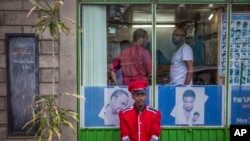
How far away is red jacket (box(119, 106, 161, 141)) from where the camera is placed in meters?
5.97

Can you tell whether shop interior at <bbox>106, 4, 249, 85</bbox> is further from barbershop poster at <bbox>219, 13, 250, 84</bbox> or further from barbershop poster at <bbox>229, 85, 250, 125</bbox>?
barbershop poster at <bbox>229, 85, 250, 125</bbox>

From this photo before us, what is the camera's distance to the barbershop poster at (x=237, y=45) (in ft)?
22.6

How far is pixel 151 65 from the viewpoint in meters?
6.79

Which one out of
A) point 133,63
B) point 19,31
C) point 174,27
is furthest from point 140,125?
point 19,31

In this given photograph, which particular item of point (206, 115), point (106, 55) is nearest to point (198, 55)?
point (206, 115)

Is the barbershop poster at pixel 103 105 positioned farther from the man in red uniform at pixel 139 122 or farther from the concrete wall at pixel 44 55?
the man in red uniform at pixel 139 122

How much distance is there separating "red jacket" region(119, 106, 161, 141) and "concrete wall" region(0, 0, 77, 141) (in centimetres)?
101

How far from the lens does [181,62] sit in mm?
6957

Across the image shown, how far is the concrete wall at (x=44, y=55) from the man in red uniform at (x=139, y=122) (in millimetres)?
1014

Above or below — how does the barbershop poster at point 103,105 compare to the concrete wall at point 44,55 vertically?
below

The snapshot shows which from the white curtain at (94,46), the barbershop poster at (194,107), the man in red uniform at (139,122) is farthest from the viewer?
the barbershop poster at (194,107)

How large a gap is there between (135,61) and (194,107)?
46.9 inches

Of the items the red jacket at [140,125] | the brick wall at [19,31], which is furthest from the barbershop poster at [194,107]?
the brick wall at [19,31]

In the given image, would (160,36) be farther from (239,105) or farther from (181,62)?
(239,105)
